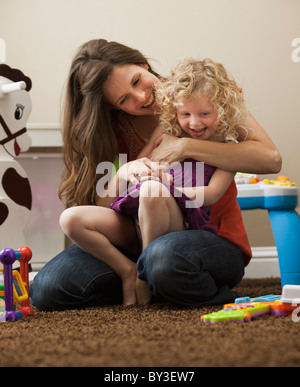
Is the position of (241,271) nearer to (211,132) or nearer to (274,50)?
(211,132)

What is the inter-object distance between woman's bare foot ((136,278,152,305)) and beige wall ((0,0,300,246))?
2.79 feet

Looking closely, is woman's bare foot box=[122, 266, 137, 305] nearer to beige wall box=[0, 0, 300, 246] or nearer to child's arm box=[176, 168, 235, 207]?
child's arm box=[176, 168, 235, 207]

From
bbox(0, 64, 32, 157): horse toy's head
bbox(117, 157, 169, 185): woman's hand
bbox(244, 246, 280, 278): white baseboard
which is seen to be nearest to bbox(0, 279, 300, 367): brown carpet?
bbox(117, 157, 169, 185): woman's hand

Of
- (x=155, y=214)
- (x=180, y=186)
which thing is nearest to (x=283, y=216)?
(x=180, y=186)

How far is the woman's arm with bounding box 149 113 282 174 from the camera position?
42.9 inches

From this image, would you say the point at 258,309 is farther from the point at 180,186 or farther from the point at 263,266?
the point at 263,266

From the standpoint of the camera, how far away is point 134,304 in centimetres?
108

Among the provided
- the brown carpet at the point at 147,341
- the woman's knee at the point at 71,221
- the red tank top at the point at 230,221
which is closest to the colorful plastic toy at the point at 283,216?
the red tank top at the point at 230,221

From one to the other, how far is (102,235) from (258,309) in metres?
0.36

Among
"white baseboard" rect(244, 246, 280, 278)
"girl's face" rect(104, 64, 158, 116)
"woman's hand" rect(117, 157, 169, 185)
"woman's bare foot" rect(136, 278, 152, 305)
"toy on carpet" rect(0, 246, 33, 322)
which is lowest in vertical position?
"white baseboard" rect(244, 246, 280, 278)

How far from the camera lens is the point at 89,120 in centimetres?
→ 119

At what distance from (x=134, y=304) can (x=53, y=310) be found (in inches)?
6.7
